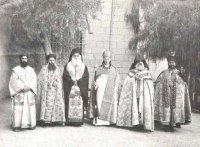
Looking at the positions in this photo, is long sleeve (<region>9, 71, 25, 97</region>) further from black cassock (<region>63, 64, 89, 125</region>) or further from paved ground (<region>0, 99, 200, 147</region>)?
black cassock (<region>63, 64, 89, 125</region>)

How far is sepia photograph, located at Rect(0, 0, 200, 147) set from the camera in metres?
7.84

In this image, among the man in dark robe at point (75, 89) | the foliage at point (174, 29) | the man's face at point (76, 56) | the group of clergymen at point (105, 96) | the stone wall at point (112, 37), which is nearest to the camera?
the group of clergymen at point (105, 96)

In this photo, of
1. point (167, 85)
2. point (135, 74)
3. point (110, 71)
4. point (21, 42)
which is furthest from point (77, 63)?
point (21, 42)

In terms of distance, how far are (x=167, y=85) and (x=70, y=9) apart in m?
4.00

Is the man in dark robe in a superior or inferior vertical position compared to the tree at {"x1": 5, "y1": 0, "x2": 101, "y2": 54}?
inferior

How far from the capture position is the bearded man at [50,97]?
8180 millimetres

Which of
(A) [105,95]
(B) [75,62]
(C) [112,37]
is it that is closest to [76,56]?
(B) [75,62]

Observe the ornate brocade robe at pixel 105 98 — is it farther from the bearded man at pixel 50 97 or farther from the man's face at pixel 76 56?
the bearded man at pixel 50 97

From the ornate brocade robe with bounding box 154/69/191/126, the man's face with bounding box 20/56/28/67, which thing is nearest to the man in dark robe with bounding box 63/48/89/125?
the man's face with bounding box 20/56/28/67

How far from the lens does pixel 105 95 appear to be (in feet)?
27.9

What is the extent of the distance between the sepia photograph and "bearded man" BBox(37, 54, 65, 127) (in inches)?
0.9

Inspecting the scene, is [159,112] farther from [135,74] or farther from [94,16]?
A: [94,16]

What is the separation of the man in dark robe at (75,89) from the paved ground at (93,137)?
27 cm

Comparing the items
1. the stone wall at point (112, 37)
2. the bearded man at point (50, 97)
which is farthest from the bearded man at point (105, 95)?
the stone wall at point (112, 37)
